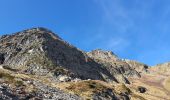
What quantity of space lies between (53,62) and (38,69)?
15559 millimetres

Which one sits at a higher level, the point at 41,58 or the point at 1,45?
the point at 1,45

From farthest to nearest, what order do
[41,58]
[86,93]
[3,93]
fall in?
[41,58] → [86,93] → [3,93]

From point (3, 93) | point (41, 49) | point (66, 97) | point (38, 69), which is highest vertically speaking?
point (41, 49)

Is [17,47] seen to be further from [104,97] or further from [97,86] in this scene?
[104,97]

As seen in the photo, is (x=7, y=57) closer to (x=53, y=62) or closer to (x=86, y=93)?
(x=53, y=62)

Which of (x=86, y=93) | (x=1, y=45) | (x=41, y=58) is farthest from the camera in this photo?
(x=1, y=45)

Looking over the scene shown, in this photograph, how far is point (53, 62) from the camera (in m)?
176

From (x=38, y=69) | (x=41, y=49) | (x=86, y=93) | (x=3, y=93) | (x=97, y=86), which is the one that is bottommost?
(x=3, y=93)

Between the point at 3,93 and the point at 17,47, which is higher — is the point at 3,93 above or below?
below

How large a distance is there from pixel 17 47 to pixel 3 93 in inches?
5838

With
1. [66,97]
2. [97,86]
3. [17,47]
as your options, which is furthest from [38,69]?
[66,97]

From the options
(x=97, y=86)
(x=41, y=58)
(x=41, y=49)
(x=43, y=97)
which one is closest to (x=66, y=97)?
(x=43, y=97)

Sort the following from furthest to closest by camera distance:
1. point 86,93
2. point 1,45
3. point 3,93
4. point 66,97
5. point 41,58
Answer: point 1,45
point 41,58
point 86,93
point 66,97
point 3,93

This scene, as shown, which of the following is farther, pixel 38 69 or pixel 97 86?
pixel 38 69
